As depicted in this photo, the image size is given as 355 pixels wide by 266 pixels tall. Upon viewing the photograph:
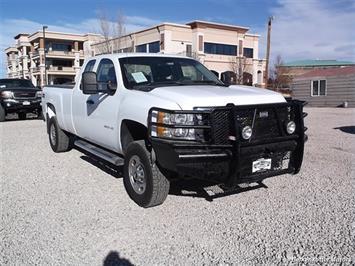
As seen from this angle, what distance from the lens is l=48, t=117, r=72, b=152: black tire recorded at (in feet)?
26.3

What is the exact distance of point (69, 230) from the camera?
4.03m

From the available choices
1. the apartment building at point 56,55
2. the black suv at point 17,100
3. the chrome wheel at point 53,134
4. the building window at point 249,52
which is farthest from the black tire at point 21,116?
the apartment building at point 56,55

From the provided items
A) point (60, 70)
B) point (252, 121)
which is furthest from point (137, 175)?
point (60, 70)

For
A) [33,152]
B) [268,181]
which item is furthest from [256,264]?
[33,152]

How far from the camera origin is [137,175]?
4.77 meters

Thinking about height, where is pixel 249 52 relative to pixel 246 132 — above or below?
above

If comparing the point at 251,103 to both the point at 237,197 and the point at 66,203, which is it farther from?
the point at 66,203

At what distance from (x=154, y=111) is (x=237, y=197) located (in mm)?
1752

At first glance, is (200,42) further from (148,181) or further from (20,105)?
(148,181)

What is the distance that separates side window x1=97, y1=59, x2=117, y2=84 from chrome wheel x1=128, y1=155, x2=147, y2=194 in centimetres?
135

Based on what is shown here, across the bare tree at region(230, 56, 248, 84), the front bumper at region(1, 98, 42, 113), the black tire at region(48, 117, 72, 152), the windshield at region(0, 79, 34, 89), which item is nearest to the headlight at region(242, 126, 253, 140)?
the black tire at region(48, 117, 72, 152)

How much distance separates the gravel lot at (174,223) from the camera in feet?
11.4

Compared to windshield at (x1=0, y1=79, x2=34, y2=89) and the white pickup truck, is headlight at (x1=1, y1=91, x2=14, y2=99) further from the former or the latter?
the white pickup truck

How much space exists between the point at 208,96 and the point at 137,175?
4.62 ft
